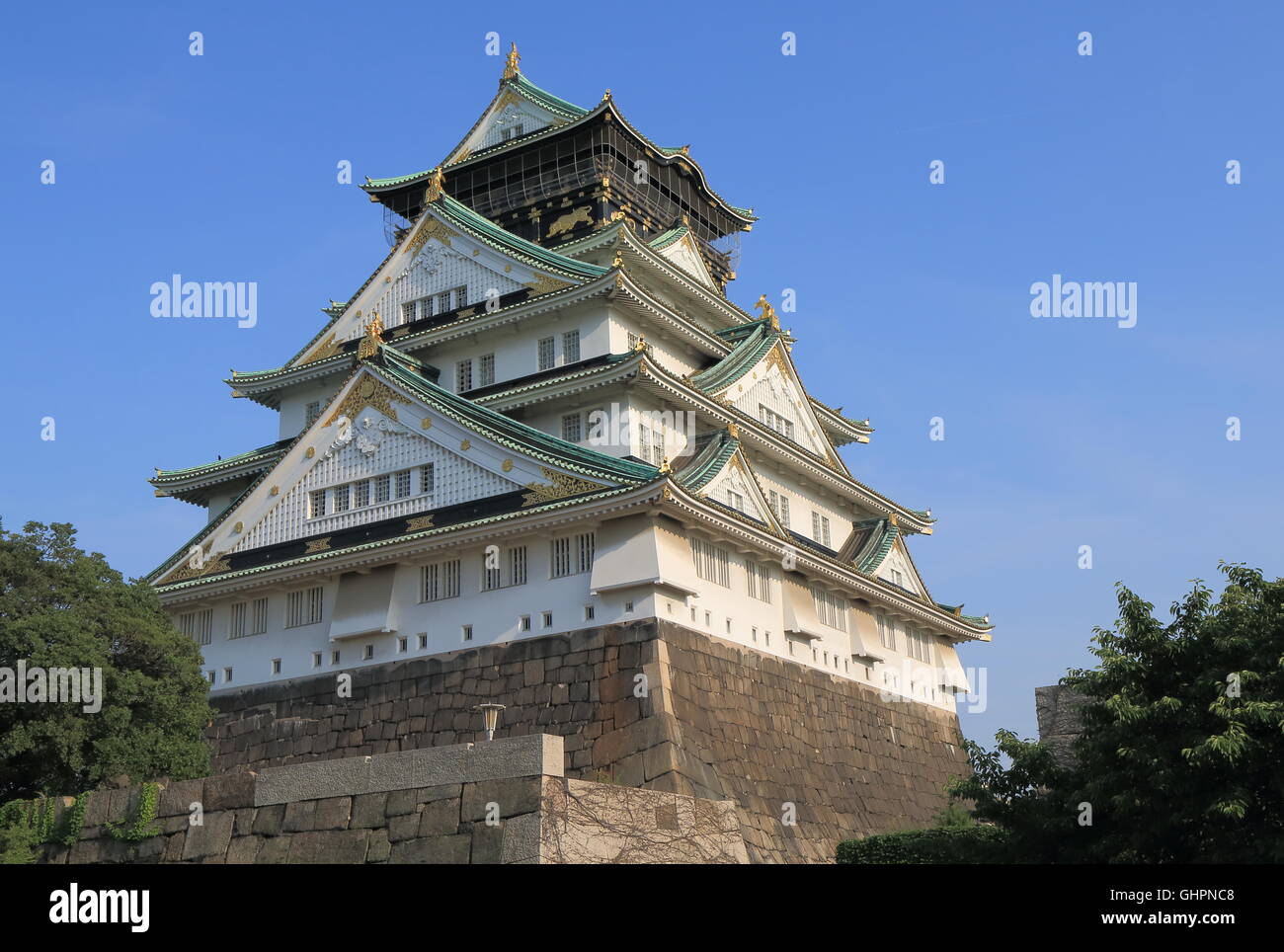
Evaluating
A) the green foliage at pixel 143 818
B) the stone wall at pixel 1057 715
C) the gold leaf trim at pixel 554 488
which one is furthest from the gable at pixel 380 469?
the stone wall at pixel 1057 715

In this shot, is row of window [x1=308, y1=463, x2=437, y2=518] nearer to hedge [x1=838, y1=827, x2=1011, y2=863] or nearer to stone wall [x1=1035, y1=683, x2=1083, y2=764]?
hedge [x1=838, y1=827, x2=1011, y2=863]

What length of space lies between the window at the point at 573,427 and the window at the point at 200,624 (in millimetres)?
10778

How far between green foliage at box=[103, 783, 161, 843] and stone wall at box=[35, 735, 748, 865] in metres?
0.12

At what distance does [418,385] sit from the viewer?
36.7 m

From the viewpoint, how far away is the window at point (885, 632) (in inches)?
1663

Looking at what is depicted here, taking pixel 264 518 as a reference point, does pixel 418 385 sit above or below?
above

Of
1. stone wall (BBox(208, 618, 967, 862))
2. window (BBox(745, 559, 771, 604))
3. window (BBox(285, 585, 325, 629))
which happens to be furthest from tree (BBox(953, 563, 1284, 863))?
window (BBox(285, 585, 325, 629))

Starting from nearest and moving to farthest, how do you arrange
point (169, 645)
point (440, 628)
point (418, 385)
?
point (169, 645)
point (440, 628)
point (418, 385)

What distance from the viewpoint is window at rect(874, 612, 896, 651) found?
139 ft

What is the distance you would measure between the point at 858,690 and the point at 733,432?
8952mm

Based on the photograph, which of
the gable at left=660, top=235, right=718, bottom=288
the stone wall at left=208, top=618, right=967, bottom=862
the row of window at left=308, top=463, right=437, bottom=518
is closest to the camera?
the stone wall at left=208, top=618, right=967, bottom=862

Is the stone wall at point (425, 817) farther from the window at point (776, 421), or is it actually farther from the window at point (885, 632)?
the window at point (776, 421)
